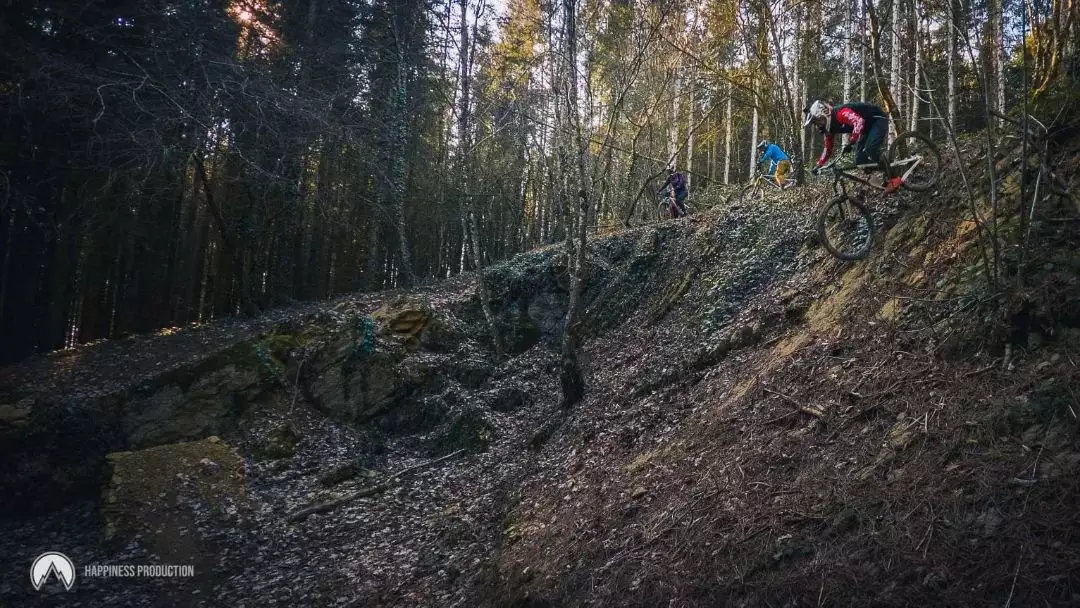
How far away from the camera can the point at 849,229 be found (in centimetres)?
764

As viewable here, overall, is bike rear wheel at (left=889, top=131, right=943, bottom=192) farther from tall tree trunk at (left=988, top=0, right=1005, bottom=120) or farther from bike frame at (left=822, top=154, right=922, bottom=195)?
tall tree trunk at (left=988, top=0, right=1005, bottom=120)

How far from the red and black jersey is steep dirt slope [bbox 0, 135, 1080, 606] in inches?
52.3

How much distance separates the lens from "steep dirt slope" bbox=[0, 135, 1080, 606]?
11.8ft

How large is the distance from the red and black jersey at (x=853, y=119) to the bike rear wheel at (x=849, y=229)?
2.57 feet

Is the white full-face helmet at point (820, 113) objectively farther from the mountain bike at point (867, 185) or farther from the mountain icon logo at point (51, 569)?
the mountain icon logo at point (51, 569)

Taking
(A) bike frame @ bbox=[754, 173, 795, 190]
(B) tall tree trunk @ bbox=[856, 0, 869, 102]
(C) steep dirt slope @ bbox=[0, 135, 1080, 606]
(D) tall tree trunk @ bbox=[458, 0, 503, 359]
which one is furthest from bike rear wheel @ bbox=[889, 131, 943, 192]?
(D) tall tree trunk @ bbox=[458, 0, 503, 359]

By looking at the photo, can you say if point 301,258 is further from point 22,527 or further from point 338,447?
point 22,527

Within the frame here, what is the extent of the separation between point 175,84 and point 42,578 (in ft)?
26.6

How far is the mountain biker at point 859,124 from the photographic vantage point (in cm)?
682

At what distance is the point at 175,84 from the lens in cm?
940

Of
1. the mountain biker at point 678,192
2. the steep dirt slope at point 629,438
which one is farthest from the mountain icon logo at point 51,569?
the mountain biker at point 678,192

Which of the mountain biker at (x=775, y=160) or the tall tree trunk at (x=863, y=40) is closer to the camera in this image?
the tall tree trunk at (x=863, y=40)

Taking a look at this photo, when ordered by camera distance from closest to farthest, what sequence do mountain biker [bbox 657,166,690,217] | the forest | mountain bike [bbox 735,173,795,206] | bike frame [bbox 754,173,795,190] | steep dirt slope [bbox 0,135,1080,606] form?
steep dirt slope [bbox 0,135,1080,606] < the forest < mountain bike [bbox 735,173,795,206] < bike frame [bbox 754,173,795,190] < mountain biker [bbox 657,166,690,217]

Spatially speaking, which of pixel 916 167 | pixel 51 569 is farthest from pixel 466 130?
pixel 51 569
